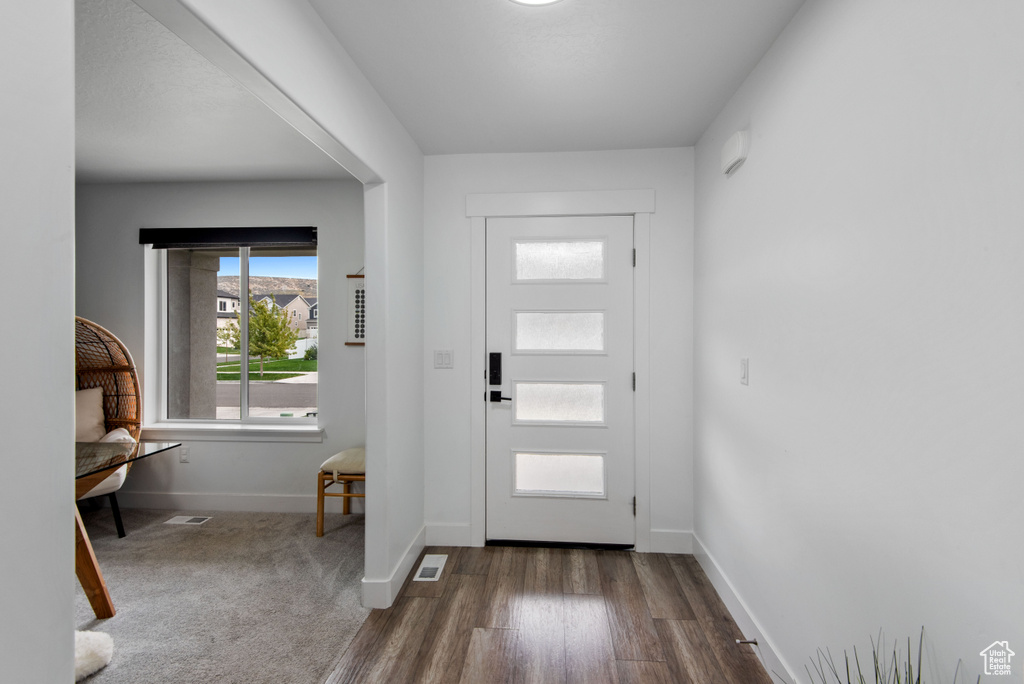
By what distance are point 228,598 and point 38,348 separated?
2.04m

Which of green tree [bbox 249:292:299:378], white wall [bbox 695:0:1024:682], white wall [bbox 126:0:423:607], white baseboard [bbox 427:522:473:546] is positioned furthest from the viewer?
green tree [bbox 249:292:299:378]

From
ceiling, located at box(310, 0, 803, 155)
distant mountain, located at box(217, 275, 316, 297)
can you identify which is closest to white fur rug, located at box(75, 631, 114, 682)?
distant mountain, located at box(217, 275, 316, 297)

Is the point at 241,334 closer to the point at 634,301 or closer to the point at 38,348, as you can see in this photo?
the point at 634,301

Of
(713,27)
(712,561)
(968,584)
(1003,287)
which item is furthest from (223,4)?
(712,561)

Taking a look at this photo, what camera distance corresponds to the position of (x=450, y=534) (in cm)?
287

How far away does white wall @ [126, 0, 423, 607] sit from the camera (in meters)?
1.29

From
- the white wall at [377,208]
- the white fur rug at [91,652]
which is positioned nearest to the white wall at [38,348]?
the white wall at [377,208]

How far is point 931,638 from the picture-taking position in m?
1.05

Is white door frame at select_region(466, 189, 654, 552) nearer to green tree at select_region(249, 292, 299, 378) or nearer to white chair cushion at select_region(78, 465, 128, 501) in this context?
green tree at select_region(249, 292, 299, 378)

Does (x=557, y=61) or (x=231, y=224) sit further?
(x=231, y=224)

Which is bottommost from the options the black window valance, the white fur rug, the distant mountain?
the white fur rug

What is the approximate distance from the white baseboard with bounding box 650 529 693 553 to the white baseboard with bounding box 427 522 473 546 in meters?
1.09

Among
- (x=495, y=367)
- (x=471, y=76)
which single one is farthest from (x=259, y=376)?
(x=471, y=76)

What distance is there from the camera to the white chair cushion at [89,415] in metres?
3.04
